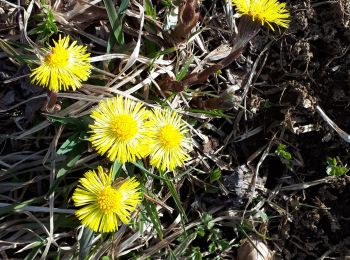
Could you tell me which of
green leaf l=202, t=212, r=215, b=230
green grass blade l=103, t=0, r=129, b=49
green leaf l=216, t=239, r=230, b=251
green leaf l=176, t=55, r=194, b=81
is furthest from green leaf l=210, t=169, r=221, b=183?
green grass blade l=103, t=0, r=129, b=49

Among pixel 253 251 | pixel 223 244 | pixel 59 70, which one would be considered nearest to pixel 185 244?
pixel 223 244

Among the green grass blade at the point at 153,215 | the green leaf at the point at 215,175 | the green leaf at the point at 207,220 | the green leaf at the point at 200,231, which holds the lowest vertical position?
the green leaf at the point at 200,231

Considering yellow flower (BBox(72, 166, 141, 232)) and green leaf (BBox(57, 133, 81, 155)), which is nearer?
yellow flower (BBox(72, 166, 141, 232))

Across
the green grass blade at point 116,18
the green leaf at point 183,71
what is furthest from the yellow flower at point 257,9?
the green grass blade at point 116,18

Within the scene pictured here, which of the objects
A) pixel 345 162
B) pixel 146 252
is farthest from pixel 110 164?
pixel 345 162

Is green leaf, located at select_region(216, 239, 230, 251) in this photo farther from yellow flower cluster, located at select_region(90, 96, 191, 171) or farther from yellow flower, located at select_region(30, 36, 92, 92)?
yellow flower, located at select_region(30, 36, 92, 92)

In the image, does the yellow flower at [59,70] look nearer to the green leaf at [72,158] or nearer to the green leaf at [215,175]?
the green leaf at [72,158]
